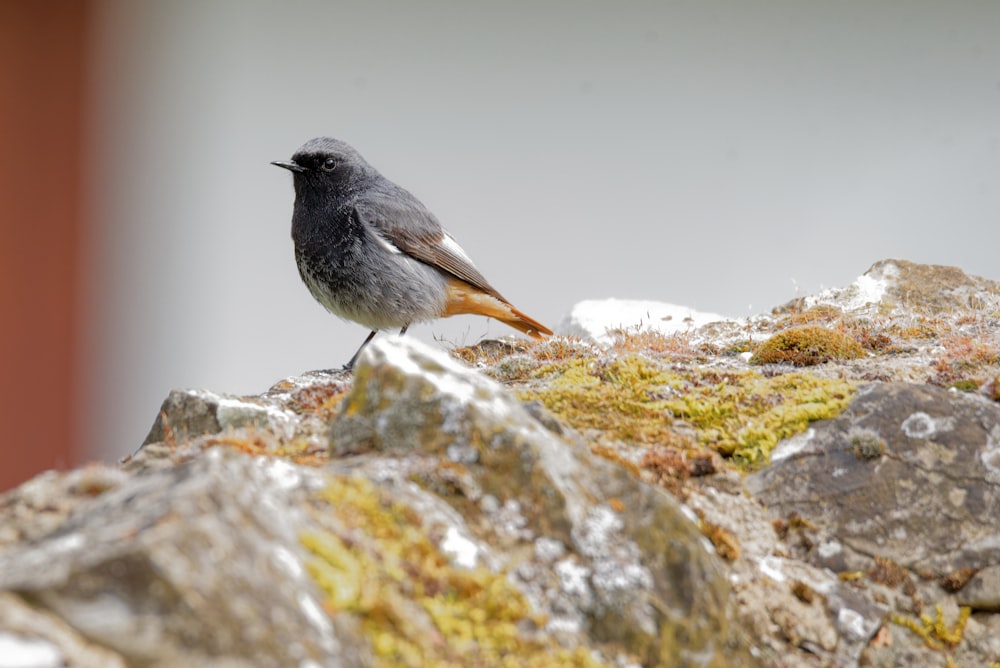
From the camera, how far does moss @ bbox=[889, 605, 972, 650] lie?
15.0ft

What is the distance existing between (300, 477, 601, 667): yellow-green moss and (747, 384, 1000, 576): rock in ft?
7.42

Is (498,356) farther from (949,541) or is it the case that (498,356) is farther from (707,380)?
(949,541)

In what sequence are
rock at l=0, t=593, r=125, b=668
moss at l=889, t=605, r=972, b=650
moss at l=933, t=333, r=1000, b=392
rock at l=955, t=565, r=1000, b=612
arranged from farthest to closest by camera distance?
moss at l=933, t=333, r=1000, b=392 → rock at l=955, t=565, r=1000, b=612 → moss at l=889, t=605, r=972, b=650 → rock at l=0, t=593, r=125, b=668

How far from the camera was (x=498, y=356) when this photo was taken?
9.10 m

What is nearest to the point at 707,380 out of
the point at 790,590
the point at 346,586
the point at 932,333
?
the point at 790,590

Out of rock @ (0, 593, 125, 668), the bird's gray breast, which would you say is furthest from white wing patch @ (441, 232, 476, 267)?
rock @ (0, 593, 125, 668)

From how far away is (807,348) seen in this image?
25.4 ft

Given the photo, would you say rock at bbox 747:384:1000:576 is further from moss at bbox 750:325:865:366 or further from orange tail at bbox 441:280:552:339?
orange tail at bbox 441:280:552:339

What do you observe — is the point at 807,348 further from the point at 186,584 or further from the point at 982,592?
the point at 186,584

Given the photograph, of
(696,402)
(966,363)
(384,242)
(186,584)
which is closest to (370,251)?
(384,242)

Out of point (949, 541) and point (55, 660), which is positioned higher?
point (949, 541)

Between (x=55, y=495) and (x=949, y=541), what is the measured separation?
14.8ft

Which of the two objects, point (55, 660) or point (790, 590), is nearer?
point (55, 660)

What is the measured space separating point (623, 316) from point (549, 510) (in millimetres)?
10104
